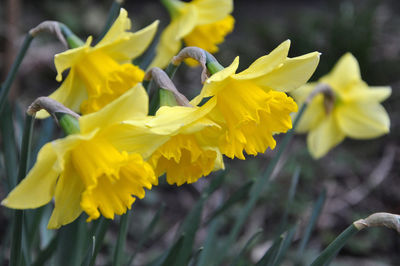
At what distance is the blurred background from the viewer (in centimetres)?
253

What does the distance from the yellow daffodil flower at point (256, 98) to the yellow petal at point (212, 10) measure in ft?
1.86

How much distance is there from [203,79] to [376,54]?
3.21 meters

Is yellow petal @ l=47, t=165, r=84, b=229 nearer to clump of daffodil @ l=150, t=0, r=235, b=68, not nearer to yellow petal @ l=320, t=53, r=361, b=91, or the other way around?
clump of daffodil @ l=150, t=0, r=235, b=68

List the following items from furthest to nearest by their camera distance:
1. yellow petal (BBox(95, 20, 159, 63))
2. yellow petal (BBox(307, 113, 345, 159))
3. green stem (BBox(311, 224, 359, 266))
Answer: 1. yellow petal (BBox(307, 113, 345, 159))
2. yellow petal (BBox(95, 20, 159, 63))
3. green stem (BBox(311, 224, 359, 266))

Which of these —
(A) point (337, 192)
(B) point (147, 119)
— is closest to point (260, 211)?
(A) point (337, 192)

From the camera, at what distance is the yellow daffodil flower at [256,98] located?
2.96ft

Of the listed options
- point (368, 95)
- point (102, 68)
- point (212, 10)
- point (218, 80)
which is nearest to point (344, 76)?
point (368, 95)

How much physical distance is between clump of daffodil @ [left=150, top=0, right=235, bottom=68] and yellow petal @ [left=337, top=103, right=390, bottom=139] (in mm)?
693

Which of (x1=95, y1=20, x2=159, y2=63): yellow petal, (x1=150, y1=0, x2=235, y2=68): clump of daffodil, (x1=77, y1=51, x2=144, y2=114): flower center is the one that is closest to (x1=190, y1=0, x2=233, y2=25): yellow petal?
(x1=150, y1=0, x2=235, y2=68): clump of daffodil

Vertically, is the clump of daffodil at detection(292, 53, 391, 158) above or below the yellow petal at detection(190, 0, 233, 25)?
below

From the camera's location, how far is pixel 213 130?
2.92ft

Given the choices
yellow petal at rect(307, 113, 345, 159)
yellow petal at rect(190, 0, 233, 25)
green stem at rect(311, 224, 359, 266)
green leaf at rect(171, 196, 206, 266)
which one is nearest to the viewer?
green stem at rect(311, 224, 359, 266)

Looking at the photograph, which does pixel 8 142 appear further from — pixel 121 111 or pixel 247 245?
pixel 247 245

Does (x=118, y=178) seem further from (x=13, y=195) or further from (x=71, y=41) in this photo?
(x=71, y=41)
